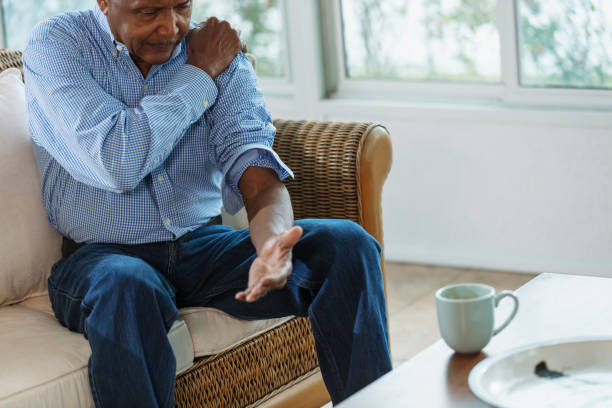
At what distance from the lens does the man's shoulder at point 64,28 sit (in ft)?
5.96

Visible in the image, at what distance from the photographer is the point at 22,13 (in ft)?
13.2

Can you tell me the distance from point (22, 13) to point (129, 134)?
2.58m

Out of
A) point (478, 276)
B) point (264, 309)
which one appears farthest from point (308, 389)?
point (478, 276)

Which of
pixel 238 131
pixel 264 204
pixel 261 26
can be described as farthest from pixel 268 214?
pixel 261 26

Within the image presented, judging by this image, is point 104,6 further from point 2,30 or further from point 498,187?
point 2,30

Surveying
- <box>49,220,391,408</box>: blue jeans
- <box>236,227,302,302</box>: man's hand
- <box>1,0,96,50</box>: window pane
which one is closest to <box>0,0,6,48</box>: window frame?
<box>1,0,96,50</box>: window pane

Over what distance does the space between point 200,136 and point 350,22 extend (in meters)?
1.57

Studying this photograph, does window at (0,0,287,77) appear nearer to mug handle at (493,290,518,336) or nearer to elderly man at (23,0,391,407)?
elderly man at (23,0,391,407)

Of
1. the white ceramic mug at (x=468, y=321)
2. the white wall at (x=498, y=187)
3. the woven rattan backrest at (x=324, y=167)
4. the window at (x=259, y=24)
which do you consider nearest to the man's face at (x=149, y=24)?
the woven rattan backrest at (x=324, y=167)

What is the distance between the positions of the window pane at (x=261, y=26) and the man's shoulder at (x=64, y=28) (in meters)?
1.65

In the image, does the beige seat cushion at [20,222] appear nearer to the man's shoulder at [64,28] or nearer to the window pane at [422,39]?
the man's shoulder at [64,28]

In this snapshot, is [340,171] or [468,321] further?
[340,171]

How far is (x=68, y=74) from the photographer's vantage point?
1.77m

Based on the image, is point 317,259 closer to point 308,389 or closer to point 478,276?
point 308,389
